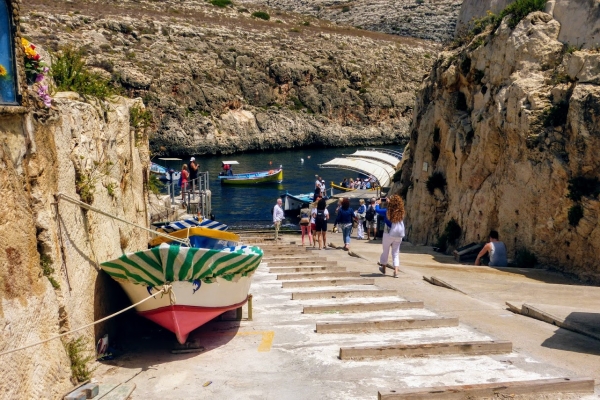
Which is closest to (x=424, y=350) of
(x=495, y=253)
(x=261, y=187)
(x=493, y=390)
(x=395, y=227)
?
(x=493, y=390)

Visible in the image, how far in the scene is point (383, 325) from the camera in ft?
31.9

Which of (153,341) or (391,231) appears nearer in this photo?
(153,341)

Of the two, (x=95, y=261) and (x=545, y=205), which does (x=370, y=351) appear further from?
(x=545, y=205)

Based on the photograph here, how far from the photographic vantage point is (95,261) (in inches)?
346

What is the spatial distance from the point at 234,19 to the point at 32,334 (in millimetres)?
98051

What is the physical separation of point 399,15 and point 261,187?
284 ft

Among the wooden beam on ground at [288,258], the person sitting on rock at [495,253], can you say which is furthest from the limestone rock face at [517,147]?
the wooden beam on ground at [288,258]

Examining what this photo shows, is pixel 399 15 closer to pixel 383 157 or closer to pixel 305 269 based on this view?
pixel 383 157

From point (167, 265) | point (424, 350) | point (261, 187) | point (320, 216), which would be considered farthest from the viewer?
point (261, 187)

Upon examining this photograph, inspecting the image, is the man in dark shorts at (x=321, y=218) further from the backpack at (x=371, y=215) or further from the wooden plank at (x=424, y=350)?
the wooden plank at (x=424, y=350)

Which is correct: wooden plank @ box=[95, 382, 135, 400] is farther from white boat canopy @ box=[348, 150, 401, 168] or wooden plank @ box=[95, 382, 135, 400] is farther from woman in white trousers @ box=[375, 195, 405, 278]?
white boat canopy @ box=[348, 150, 401, 168]

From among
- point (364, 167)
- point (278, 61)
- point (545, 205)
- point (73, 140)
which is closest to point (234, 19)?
point (278, 61)

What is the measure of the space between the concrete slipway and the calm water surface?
1063 inches

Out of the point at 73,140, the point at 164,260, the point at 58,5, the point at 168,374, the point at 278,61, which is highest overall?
the point at 58,5
